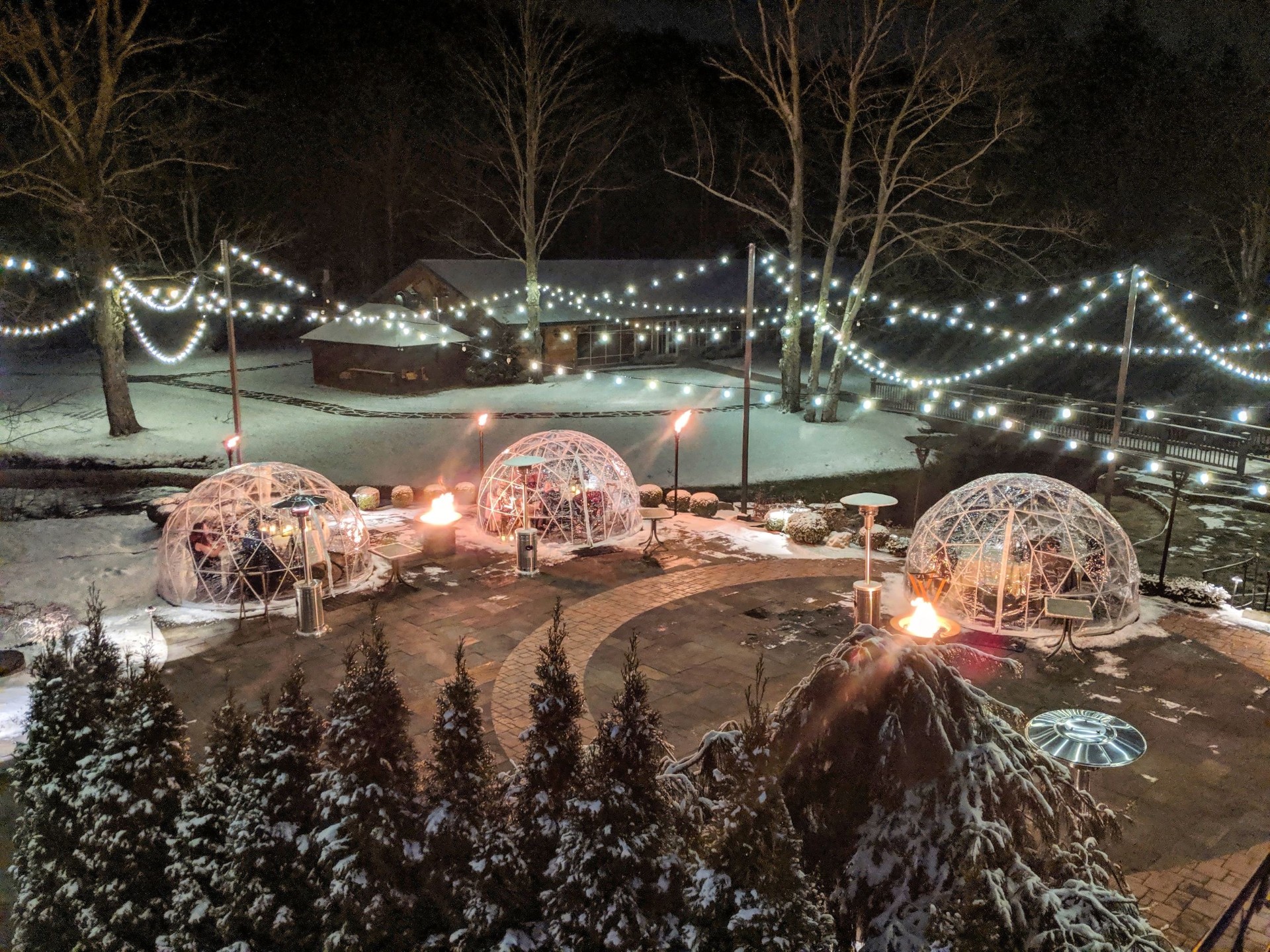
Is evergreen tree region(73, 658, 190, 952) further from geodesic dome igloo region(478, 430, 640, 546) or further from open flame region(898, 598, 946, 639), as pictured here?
geodesic dome igloo region(478, 430, 640, 546)

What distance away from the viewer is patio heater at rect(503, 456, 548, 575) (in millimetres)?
14930

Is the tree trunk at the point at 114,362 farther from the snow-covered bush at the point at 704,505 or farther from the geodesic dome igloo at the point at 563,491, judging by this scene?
the snow-covered bush at the point at 704,505

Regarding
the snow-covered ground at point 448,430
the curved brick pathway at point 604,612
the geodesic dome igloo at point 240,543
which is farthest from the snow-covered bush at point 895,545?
the geodesic dome igloo at point 240,543

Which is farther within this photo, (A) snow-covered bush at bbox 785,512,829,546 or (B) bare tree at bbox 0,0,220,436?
(B) bare tree at bbox 0,0,220,436

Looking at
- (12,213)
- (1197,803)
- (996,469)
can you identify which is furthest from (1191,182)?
(12,213)

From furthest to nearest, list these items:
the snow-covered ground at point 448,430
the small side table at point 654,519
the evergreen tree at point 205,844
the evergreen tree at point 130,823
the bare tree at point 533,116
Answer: the bare tree at point 533,116
the snow-covered ground at point 448,430
the small side table at point 654,519
the evergreen tree at point 130,823
the evergreen tree at point 205,844

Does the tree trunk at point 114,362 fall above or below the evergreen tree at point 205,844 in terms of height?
above

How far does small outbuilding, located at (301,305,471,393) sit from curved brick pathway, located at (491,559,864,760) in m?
22.6

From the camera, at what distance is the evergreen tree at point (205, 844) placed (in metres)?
5.58

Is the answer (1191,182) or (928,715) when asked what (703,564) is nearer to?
(928,715)

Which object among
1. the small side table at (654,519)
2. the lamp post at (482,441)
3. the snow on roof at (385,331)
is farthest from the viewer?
the snow on roof at (385,331)

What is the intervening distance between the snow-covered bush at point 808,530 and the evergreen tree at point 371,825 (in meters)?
12.1

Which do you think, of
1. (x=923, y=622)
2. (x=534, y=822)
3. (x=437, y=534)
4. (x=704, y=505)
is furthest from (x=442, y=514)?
(x=534, y=822)

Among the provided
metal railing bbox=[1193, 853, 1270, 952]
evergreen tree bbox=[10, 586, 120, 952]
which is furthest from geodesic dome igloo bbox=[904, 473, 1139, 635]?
evergreen tree bbox=[10, 586, 120, 952]
